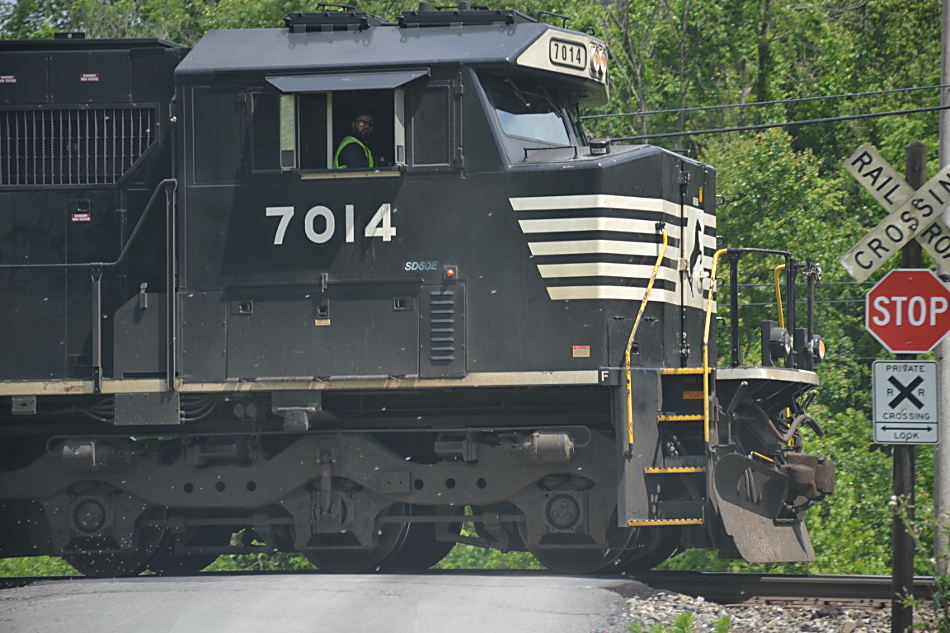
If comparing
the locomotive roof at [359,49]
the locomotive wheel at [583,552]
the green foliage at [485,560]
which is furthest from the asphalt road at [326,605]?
the green foliage at [485,560]

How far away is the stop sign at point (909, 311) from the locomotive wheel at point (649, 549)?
3275 mm

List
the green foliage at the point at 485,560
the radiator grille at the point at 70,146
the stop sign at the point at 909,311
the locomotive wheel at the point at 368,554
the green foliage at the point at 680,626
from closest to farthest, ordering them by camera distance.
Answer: the green foliage at the point at 680,626
the stop sign at the point at 909,311
the radiator grille at the point at 70,146
the locomotive wheel at the point at 368,554
the green foliage at the point at 485,560

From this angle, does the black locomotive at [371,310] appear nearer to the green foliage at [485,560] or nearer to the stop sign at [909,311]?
the stop sign at [909,311]

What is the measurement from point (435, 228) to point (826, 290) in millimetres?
14343

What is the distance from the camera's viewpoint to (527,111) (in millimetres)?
10781

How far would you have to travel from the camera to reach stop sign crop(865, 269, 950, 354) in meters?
8.76

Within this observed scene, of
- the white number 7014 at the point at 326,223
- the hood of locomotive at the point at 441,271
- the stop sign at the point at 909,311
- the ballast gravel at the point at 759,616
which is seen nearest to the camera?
the stop sign at the point at 909,311

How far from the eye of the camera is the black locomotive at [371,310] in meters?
10.2

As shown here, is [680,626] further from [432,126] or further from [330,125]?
[330,125]

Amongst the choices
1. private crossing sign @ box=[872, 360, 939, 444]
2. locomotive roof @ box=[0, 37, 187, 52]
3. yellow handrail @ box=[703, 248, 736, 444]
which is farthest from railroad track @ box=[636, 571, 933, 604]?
locomotive roof @ box=[0, 37, 187, 52]

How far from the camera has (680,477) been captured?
1044 centimetres

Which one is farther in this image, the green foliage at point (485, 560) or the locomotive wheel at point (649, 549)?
the green foliage at point (485, 560)

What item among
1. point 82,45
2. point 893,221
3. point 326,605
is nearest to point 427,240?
point 326,605

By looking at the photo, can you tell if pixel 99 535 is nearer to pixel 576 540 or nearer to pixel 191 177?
pixel 191 177
